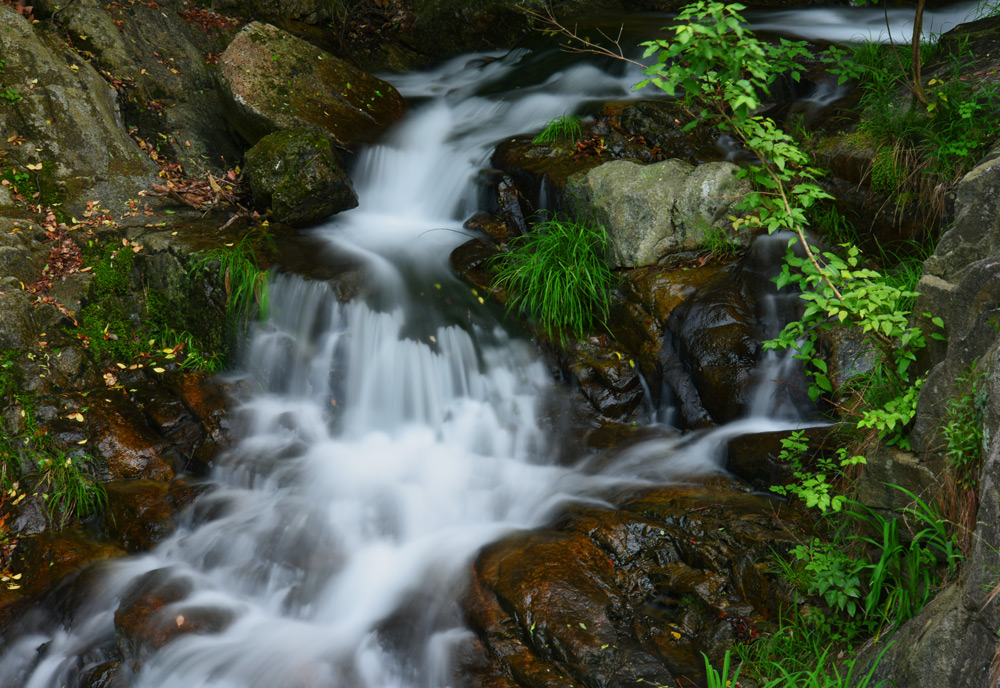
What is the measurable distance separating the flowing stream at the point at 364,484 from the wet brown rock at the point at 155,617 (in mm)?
27

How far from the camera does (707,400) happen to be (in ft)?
15.9

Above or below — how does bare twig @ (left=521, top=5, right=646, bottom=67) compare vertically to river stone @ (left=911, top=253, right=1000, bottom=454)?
above

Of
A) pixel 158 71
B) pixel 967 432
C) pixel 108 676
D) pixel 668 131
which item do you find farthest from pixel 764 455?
pixel 158 71

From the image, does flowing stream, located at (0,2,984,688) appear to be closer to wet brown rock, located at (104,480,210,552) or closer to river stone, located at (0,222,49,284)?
wet brown rock, located at (104,480,210,552)

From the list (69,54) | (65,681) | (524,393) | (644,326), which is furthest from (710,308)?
(69,54)

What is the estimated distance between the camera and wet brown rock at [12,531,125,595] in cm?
412

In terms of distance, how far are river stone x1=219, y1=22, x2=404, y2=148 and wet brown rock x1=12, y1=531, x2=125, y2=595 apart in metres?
4.44

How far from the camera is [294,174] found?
253 inches

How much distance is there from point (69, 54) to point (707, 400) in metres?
7.16

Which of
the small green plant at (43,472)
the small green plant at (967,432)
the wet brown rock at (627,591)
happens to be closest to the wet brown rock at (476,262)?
the wet brown rock at (627,591)

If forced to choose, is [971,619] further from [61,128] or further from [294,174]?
[61,128]

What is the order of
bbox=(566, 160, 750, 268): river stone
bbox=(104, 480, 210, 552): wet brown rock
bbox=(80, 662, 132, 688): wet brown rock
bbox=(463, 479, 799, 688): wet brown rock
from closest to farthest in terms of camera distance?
bbox=(463, 479, 799, 688): wet brown rock < bbox=(80, 662, 132, 688): wet brown rock < bbox=(104, 480, 210, 552): wet brown rock < bbox=(566, 160, 750, 268): river stone

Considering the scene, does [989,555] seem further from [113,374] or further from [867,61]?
[113,374]

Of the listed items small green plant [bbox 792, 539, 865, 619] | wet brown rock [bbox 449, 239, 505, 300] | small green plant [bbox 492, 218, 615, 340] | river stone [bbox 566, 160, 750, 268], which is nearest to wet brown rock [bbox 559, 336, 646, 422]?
small green plant [bbox 492, 218, 615, 340]
